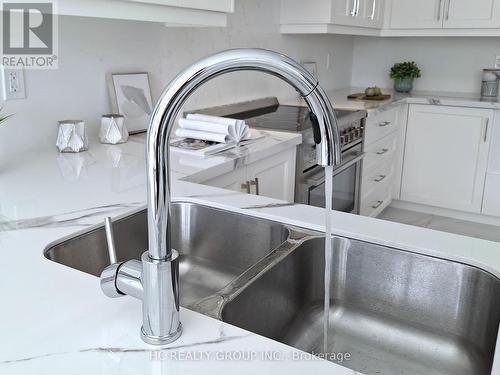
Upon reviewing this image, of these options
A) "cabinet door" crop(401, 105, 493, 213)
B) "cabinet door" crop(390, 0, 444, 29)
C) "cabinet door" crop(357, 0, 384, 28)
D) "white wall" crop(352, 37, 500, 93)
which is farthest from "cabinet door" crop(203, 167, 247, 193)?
"white wall" crop(352, 37, 500, 93)

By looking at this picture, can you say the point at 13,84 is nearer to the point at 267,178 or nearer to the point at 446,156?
the point at 267,178

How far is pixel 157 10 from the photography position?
1.47m

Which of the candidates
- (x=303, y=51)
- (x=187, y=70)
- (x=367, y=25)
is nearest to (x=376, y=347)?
(x=187, y=70)

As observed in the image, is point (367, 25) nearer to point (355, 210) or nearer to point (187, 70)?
point (355, 210)

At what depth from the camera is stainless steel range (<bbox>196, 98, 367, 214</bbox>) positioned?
2176mm

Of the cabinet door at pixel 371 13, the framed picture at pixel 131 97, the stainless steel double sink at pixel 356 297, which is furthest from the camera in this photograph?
the cabinet door at pixel 371 13

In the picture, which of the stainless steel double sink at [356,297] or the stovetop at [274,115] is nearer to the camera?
the stainless steel double sink at [356,297]

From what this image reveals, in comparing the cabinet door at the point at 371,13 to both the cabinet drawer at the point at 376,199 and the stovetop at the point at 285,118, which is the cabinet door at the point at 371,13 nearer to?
the stovetop at the point at 285,118

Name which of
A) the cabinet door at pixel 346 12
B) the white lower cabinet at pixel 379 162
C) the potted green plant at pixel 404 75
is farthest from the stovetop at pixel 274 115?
the potted green plant at pixel 404 75

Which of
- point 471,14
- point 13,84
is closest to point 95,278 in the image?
point 13,84

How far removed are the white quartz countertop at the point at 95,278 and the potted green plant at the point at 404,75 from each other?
2.64 meters

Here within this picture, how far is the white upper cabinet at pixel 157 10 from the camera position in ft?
4.10

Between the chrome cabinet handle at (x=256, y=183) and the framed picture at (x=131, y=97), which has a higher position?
the framed picture at (x=131, y=97)

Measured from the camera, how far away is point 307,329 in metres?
1.06
